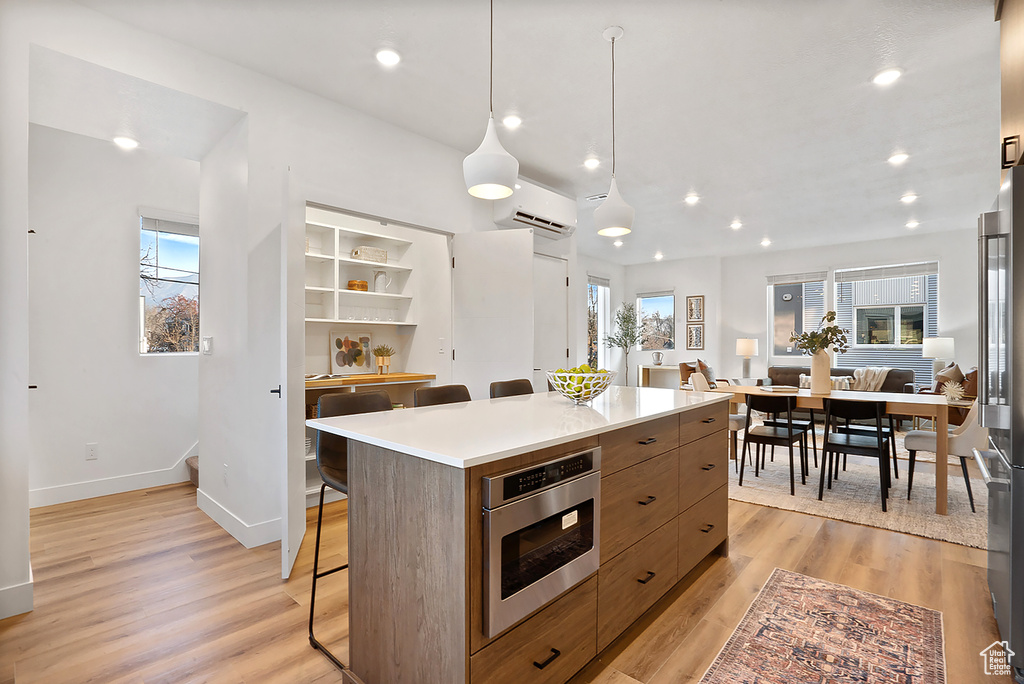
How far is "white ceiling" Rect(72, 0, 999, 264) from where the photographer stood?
2385mm

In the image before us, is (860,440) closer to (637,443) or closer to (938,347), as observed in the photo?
(637,443)

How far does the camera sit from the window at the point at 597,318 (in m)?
9.27

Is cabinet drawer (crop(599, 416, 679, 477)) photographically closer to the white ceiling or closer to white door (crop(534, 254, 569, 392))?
the white ceiling

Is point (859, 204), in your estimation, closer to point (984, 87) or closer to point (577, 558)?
point (984, 87)

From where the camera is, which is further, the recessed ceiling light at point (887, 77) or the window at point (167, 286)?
the window at point (167, 286)

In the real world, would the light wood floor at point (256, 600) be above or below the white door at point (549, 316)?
below

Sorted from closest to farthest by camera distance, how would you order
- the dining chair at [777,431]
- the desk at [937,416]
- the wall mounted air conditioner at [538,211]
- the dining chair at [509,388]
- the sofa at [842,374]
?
the dining chair at [509,388] < the desk at [937,416] < the dining chair at [777,431] < the wall mounted air conditioner at [538,211] < the sofa at [842,374]

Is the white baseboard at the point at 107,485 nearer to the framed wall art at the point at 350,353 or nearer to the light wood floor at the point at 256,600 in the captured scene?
the light wood floor at the point at 256,600

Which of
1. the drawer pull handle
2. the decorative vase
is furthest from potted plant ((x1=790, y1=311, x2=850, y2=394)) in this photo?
the drawer pull handle

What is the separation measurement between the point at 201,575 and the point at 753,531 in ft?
10.4

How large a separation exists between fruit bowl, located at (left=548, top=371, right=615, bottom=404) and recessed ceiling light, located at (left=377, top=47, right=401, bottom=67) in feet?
6.38

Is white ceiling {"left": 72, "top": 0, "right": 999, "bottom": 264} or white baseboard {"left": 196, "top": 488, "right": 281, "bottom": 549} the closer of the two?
white ceiling {"left": 72, "top": 0, "right": 999, "bottom": 264}

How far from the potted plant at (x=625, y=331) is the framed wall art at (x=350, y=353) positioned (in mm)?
5914

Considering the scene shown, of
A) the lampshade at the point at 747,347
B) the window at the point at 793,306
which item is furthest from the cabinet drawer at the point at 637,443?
the window at the point at 793,306
